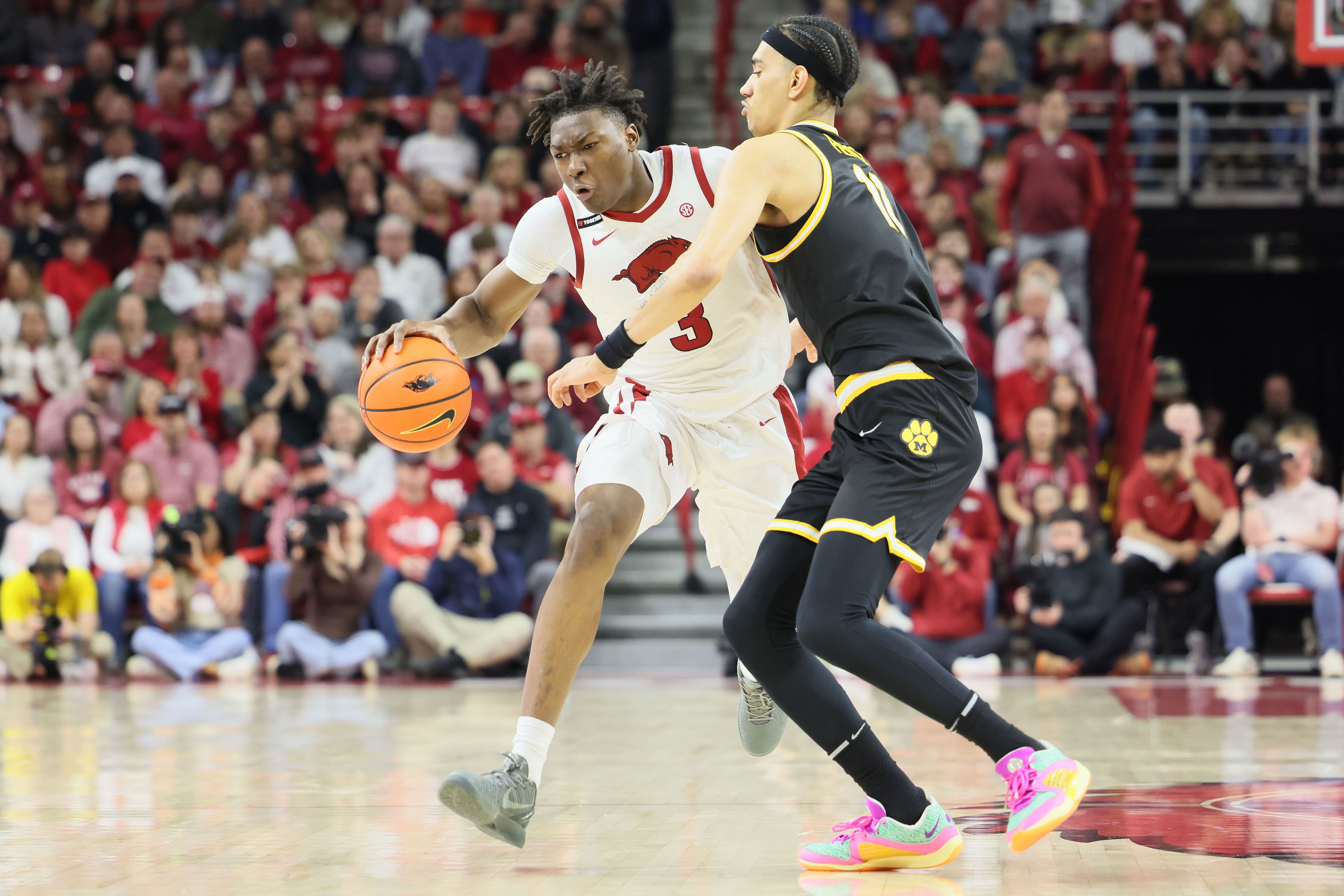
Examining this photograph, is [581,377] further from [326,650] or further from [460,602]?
[326,650]

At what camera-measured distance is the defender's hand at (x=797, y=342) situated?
15.4 ft

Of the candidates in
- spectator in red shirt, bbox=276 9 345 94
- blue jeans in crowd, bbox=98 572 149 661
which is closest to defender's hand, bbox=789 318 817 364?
blue jeans in crowd, bbox=98 572 149 661

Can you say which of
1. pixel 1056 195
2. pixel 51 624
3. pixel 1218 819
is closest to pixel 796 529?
pixel 1218 819

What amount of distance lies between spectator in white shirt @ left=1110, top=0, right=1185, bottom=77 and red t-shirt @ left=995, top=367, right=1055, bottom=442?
4.44 m

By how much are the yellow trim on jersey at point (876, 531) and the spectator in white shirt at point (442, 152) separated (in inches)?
369

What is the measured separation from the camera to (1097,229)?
39.9 ft

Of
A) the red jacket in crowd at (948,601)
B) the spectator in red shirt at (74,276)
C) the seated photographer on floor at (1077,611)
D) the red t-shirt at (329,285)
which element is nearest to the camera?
the seated photographer on floor at (1077,611)

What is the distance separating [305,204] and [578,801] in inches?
337

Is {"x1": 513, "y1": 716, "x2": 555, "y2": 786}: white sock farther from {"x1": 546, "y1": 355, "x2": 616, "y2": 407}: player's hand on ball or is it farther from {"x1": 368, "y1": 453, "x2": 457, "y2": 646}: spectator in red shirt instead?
{"x1": 368, "y1": 453, "x2": 457, "y2": 646}: spectator in red shirt

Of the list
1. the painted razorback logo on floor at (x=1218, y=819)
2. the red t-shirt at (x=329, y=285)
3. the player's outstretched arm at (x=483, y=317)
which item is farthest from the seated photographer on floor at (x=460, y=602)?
the painted razorback logo on floor at (x=1218, y=819)

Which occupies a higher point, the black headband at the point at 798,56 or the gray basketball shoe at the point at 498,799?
the black headband at the point at 798,56

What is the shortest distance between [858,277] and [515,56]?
35.1 feet

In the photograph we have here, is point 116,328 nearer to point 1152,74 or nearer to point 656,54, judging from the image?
point 656,54

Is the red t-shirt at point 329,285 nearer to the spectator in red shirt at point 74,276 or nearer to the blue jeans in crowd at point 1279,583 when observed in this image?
the spectator in red shirt at point 74,276
